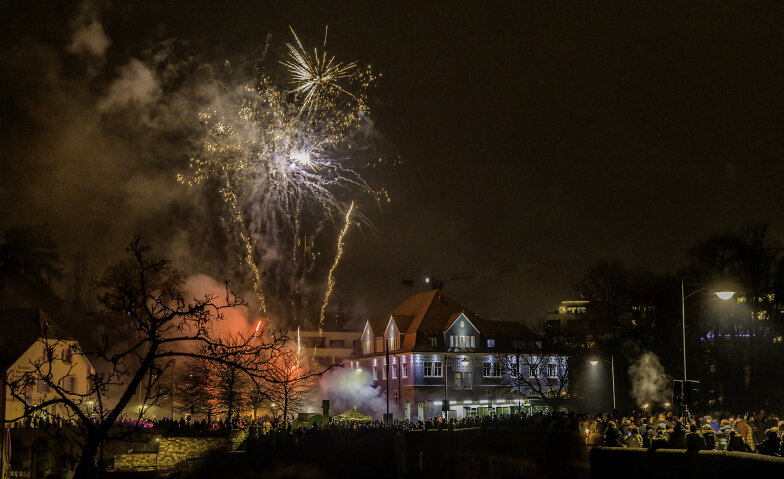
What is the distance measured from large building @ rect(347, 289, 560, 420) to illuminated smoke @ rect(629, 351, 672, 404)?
527 inches

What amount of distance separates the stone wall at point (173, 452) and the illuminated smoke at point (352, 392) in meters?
31.5

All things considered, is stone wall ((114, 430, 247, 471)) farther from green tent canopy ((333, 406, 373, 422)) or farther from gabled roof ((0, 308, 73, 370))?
green tent canopy ((333, 406, 373, 422))

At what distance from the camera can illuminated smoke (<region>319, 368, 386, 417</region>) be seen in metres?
72.9

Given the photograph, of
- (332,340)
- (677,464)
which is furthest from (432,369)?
(677,464)

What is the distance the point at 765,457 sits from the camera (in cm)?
1485

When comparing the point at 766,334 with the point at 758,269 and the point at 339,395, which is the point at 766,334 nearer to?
the point at 758,269

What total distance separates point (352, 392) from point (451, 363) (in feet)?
31.5

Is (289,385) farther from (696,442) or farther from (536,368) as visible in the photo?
(696,442)

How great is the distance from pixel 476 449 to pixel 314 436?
832 centimetres

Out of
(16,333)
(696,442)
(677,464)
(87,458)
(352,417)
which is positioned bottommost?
(352,417)

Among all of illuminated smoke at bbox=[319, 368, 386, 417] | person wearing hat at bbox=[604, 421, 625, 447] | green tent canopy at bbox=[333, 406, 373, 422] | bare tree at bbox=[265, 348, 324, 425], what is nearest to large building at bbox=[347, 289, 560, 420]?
illuminated smoke at bbox=[319, 368, 386, 417]

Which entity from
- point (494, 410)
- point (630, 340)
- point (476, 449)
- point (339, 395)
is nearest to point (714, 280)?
point (630, 340)

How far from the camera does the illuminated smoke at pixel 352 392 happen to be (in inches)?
2872

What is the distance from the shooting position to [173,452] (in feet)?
134
